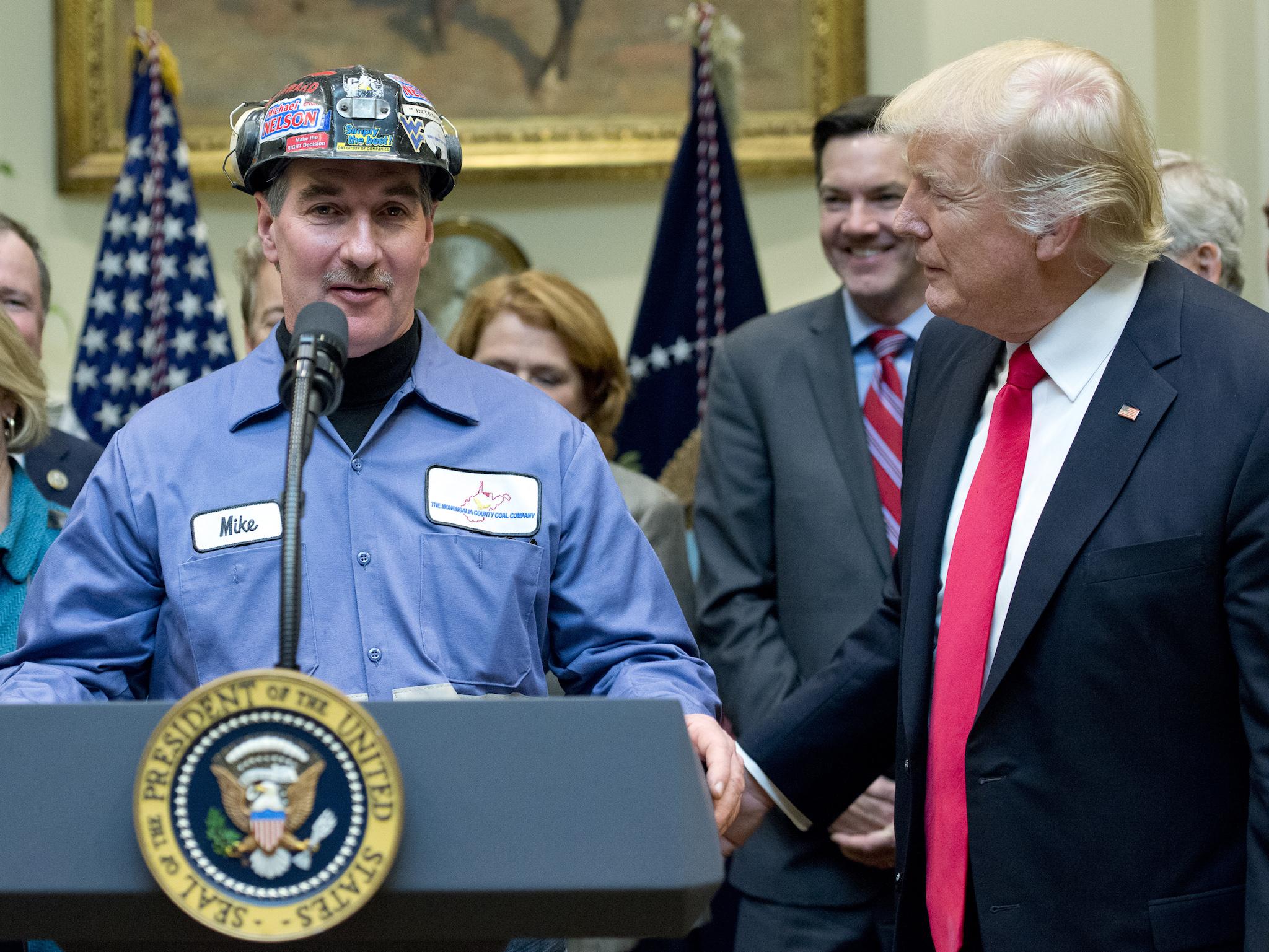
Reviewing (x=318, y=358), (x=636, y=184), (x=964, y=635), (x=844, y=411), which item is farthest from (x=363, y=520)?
(x=636, y=184)

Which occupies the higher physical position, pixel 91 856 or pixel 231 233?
pixel 231 233

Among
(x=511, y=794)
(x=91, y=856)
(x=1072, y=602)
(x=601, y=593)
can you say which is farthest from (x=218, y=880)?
(x=1072, y=602)

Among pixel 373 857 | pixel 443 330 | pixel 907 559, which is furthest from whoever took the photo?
pixel 443 330

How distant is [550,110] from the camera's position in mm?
5363

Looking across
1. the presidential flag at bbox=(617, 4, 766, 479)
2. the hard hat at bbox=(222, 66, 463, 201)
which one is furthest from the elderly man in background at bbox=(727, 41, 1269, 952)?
the presidential flag at bbox=(617, 4, 766, 479)

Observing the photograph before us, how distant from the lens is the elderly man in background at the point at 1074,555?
70.1 inches

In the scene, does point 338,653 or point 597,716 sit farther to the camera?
point 338,653

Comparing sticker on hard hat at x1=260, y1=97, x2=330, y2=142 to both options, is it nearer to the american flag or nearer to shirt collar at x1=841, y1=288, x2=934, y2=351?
shirt collar at x1=841, y1=288, x2=934, y2=351

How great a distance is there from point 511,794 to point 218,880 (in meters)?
0.23

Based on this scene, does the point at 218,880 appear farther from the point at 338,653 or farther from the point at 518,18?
the point at 518,18

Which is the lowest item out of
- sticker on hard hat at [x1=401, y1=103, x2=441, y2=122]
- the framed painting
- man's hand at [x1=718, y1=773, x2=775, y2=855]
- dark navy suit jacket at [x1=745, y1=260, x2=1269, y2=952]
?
man's hand at [x1=718, y1=773, x2=775, y2=855]

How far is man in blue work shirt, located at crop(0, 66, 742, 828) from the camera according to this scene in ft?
5.43

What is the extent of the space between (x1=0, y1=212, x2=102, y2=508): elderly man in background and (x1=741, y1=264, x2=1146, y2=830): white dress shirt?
1.84 m

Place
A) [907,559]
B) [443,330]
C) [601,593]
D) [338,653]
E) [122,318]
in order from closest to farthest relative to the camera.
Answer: [338,653]
[601,593]
[907,559]
[122,318]
[443,330]
